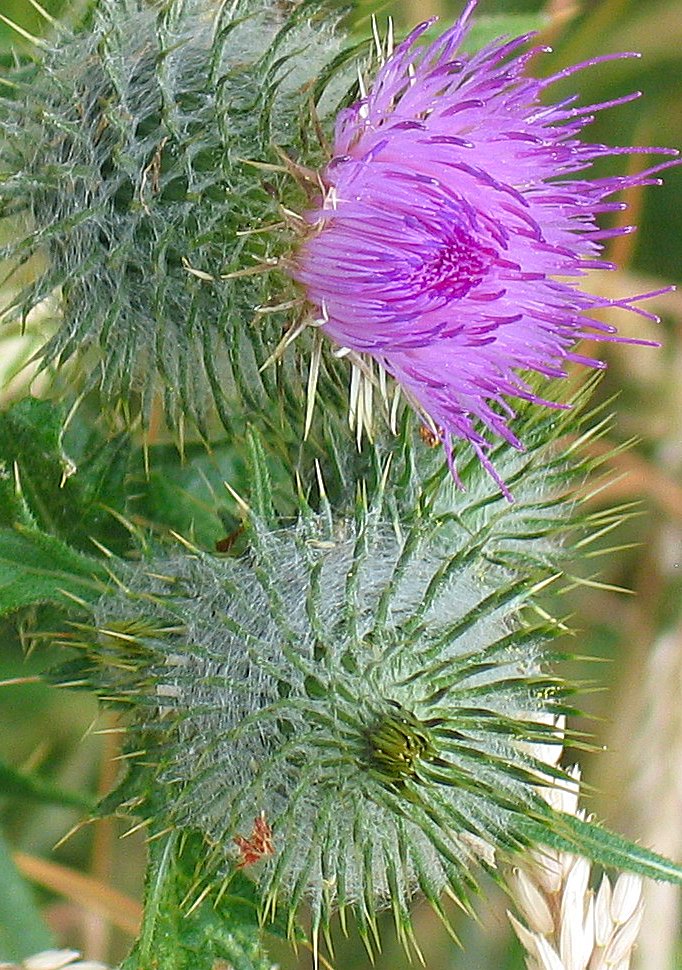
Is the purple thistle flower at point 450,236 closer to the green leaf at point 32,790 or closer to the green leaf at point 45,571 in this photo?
the green leaf at point 45,571

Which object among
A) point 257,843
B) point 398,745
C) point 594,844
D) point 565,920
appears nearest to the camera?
point 398,745

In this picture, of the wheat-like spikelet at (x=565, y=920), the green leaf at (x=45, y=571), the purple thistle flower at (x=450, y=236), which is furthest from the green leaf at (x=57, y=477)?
the wheat-like spikelet at (x=565, y=920)

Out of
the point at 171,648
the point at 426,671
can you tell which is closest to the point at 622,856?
the point at 426,671

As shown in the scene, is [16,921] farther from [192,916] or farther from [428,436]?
[428,436]

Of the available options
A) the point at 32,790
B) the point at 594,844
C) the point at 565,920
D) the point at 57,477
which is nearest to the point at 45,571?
the point at 57,477

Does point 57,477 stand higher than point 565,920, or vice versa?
point 57,477

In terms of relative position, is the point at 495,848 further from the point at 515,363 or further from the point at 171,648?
the point at 515,363

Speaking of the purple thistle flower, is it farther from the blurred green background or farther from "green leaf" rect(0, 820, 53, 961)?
"green leaf" rect(0, 820, 53, 961)
